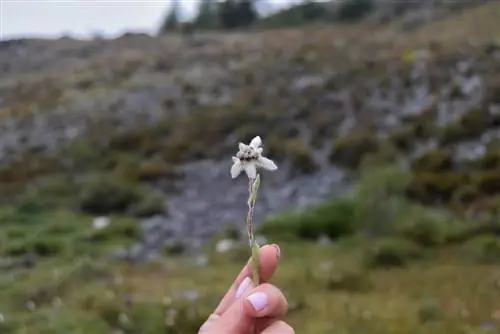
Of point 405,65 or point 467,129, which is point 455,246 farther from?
point 405,65

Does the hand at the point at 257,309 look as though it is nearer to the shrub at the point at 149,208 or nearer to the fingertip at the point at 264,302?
the fingertip at the point at 264,302

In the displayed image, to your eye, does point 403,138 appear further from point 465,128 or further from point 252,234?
point 252,234

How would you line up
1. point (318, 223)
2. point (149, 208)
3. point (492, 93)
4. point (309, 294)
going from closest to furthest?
point (309, 294), point (318, 223), point (149, 208), point (492, 93)

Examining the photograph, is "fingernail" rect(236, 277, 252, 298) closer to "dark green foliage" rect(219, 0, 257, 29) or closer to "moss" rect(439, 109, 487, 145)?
"moss" rect(439, 109, 487, 145)

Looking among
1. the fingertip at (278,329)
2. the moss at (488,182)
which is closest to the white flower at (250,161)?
the fingertip at (278,329)

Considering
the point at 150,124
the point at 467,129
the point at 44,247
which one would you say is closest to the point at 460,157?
the point at 467,129

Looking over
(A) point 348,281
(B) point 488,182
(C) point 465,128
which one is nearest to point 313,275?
(A) point 348,281
